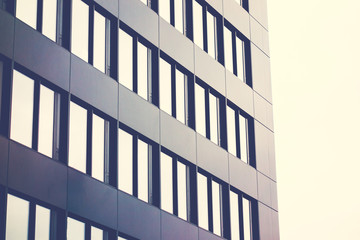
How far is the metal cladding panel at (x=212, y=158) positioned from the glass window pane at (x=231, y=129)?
1443 millimetres

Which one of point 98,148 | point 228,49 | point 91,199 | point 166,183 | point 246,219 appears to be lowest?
point 91,199

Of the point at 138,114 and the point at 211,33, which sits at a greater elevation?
the point at 211,33

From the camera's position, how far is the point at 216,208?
4244 cm

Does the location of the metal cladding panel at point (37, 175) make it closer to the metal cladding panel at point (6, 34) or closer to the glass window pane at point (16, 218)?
the glass window pane at point (16, 218)

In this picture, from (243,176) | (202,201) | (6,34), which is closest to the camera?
(6,34)

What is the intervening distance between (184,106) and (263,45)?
11.5 meters

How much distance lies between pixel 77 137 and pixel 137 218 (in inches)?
180

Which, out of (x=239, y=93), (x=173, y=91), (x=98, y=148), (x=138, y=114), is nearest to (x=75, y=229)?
(x=98, y=148)

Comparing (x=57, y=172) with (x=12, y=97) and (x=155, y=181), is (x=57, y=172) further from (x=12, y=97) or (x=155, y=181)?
(x=155, y=181)

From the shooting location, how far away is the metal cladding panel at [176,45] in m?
39.8

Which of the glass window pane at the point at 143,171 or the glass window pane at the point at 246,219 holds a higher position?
the glass window pane at the point at 246,219

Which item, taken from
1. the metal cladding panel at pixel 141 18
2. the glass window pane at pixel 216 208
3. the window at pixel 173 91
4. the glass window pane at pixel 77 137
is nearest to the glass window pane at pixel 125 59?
the metal cladding panel at pixel 141 18

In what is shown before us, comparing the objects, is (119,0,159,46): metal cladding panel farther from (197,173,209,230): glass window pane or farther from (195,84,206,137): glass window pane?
(197,173,209,230): glass window pane

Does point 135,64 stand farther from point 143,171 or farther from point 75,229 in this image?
point 75,229
